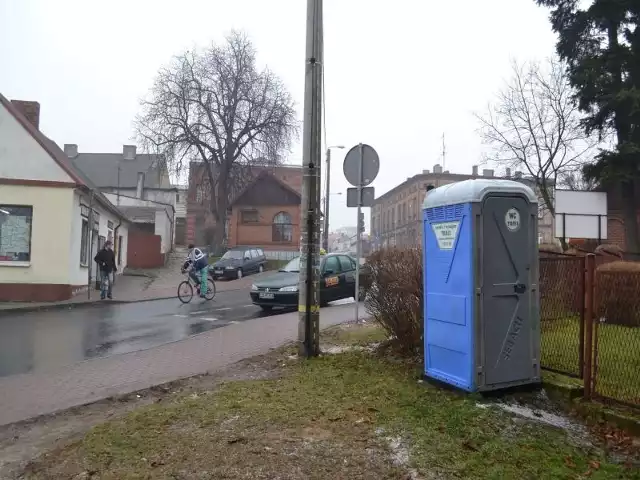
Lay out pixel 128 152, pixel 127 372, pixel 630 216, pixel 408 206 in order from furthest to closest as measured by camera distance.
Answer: pixel 408 206, pixel 128 152, pixel 630 216, pixel 127 372

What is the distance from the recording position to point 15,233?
1705cm

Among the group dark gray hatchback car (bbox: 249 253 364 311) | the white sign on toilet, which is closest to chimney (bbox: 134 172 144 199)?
dark gray hatchback car (bbox: 249 253 364 311)

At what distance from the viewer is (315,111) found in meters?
7.17

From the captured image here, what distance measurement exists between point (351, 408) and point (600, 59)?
868 inches

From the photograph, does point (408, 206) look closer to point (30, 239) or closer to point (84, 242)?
point (84, 242)

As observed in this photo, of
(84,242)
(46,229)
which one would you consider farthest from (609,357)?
(84,242)

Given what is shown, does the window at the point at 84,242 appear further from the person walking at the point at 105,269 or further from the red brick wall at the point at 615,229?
the red brick wall at the point at 615,229

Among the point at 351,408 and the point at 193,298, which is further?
the point at 193,298

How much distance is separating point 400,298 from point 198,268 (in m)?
11.3

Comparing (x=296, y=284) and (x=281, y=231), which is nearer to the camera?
(x=296, y=284)

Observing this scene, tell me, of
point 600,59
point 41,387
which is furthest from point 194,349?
point 600,59

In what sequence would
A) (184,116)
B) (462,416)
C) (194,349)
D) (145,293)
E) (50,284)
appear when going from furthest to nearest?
(184,116) → (145,293) → (50,284) → (194,349) → (462,416)

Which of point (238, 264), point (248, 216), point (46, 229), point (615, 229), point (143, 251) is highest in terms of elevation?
point (248, 216)

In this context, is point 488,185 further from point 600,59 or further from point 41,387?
point 600,59
